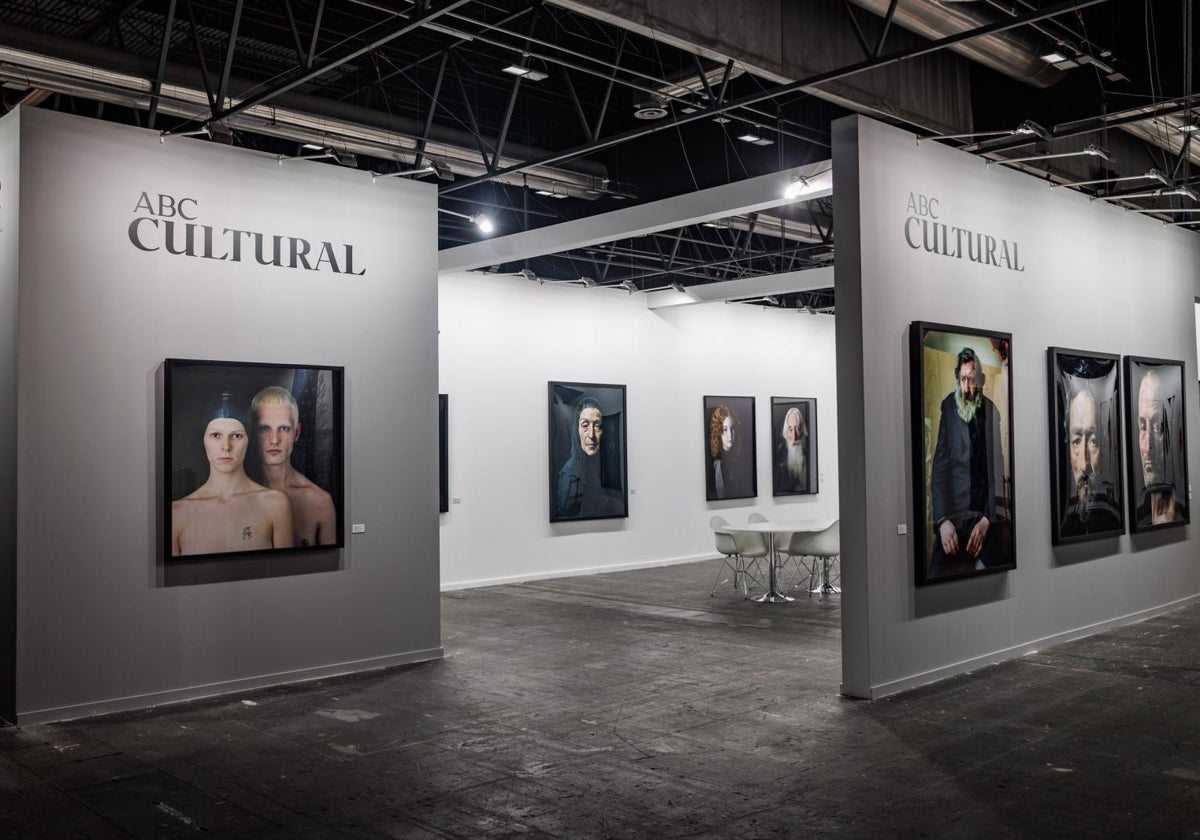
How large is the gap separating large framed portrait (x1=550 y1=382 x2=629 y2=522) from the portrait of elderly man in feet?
22.1

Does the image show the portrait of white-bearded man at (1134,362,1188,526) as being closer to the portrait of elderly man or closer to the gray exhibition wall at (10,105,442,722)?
the portrait of elderly man

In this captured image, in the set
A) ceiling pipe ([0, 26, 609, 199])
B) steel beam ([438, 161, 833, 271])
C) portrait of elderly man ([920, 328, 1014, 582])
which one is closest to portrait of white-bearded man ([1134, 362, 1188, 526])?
portrait of elderly man ([920, 328, 1014, 582])

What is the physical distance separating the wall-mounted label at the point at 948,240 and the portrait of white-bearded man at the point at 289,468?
4.33 meters

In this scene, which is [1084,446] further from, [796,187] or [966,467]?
[796,187]

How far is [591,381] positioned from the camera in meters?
14.0

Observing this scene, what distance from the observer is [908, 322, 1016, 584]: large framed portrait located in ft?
22.9

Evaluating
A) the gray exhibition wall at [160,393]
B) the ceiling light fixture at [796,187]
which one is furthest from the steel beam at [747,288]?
the gray exhibition wall at [160,393]

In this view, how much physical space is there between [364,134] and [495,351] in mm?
4865

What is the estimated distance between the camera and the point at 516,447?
43.0ft

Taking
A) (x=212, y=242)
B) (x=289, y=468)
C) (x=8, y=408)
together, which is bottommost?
(x=289, y=468)

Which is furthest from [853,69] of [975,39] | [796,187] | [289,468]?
[289,468]

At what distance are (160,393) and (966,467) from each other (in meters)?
5.39

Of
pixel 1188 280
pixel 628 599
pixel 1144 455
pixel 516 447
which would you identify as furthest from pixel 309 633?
pixel 1188 280

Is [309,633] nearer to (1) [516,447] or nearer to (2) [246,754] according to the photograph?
(2) [246,754]
